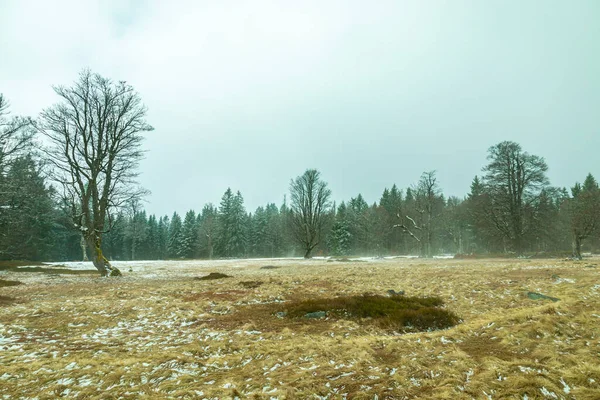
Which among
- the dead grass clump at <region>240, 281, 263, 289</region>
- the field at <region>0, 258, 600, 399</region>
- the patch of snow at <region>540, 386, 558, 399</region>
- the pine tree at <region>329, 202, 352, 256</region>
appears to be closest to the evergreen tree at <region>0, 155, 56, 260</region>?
the field at <region>0, 258, 600, 399</region>

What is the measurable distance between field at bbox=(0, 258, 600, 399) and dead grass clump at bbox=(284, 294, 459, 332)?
40 centimetres

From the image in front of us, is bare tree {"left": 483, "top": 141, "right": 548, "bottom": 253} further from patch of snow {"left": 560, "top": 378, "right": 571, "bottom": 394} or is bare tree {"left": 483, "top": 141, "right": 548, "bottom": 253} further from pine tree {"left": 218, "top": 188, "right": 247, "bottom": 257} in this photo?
pine tree {"left": 218, "top": 188, "right": 247, "bottom": 257}

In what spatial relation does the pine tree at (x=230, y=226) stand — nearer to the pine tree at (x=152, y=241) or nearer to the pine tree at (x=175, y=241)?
the pine tree at (x=175, y=241)

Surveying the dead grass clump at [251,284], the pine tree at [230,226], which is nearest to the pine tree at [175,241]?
the pine tree at [230,226]

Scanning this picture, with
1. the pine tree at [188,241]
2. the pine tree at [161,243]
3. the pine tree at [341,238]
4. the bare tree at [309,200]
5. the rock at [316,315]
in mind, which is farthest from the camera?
the pine tree at [161,243]

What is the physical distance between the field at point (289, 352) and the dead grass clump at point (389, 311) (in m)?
0.40

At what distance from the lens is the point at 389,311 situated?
933cm

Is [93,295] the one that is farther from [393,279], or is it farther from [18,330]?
[393,279]

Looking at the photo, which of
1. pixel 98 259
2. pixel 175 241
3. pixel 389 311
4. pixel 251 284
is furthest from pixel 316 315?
pixel 175 241

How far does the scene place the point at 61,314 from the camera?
9828 millimetres

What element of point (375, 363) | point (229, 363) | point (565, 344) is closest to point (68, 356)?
point (229, 363)

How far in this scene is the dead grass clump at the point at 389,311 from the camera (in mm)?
8422

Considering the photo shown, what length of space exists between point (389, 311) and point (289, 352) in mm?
4346

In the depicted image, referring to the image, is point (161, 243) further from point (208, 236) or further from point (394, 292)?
point (394, 292)
